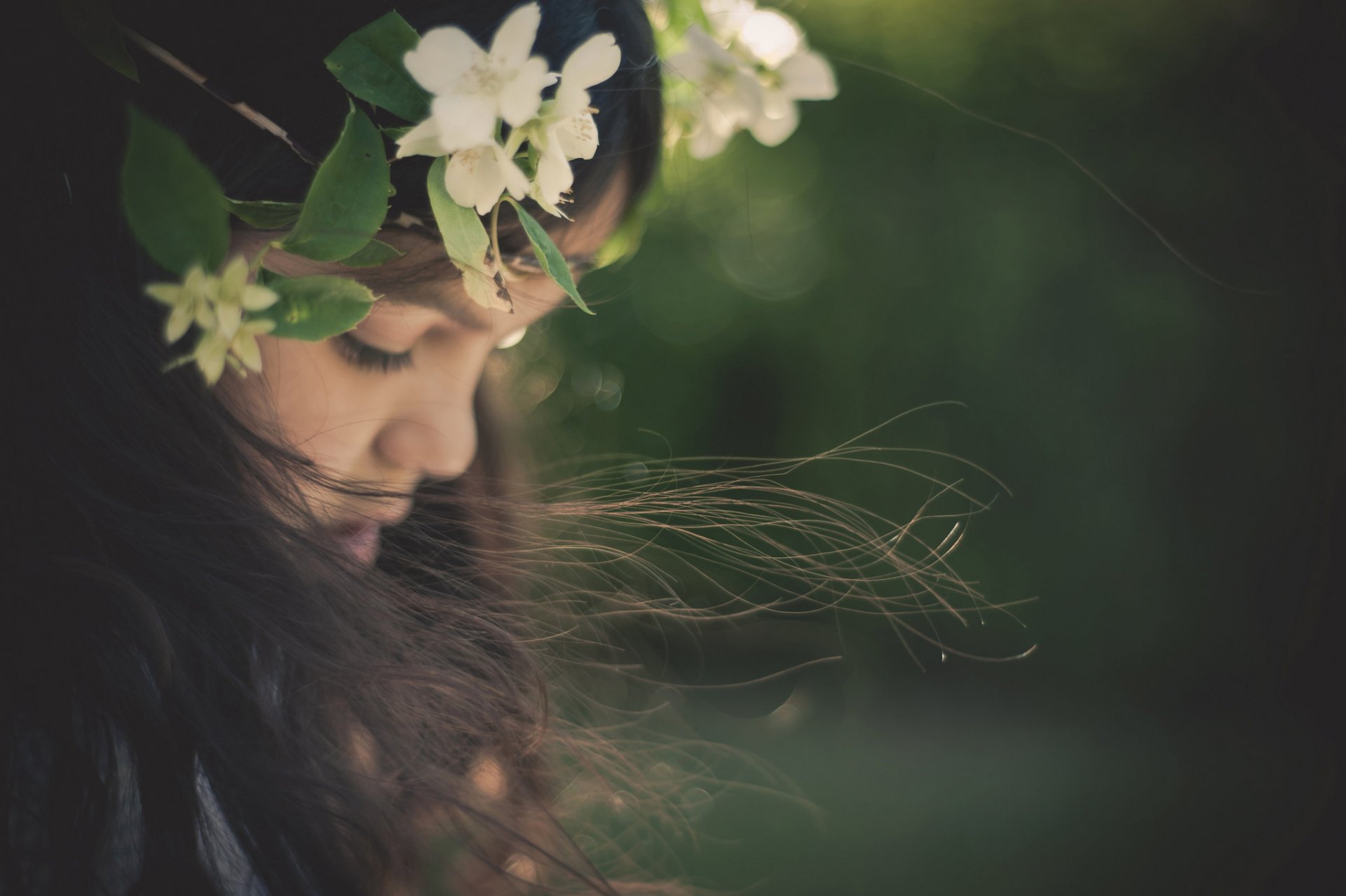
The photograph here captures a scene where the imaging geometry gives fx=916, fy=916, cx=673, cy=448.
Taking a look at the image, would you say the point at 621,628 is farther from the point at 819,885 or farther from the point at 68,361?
the point at 68,361

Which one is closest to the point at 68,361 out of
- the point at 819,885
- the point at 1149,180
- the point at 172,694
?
the point at 172,694

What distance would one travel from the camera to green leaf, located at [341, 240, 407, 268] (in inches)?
19.8

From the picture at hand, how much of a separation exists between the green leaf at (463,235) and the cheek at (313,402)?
0.16 m

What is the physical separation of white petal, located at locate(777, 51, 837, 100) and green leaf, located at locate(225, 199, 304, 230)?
377mm

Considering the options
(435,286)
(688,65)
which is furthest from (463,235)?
(688,65)

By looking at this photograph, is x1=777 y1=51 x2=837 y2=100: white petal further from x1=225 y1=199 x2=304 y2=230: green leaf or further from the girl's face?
x1=225 y1=199 x2=304 y2=230: green leaf

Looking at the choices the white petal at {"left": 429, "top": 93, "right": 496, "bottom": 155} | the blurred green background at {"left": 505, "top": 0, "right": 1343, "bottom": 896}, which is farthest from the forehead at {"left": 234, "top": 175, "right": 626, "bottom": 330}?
the blurred green background at {"left": 505, "top": 0, "right": 1343, "bottom": 896}

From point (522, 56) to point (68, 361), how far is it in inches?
12.6

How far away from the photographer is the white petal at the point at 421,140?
47 centimetres

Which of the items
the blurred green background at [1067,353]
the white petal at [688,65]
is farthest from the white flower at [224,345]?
the blurred green background at [1067,353]

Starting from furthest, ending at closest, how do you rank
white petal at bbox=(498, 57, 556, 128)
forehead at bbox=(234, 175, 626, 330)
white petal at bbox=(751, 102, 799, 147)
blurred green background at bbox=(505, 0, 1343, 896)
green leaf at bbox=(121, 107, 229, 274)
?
blurred green background at bbox=(505, 0, 1343, 896) < white petal at bbox=(751, 102, 799, 147) < forehead at bbox=(234, 175, 626, 330) < white petal at bbox=(498, 57, 556, 128) < green leaf at bbox=(121, 107, 229, 274)

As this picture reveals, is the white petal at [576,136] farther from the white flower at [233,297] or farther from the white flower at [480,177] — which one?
the white flower at [233,297]

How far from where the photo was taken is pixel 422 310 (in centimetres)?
67

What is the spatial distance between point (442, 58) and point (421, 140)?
0.04 metres
